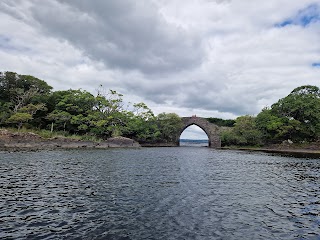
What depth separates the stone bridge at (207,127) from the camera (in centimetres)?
8169

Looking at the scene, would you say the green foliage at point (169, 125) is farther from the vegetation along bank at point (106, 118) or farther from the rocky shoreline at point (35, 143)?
the rocky shoreline at point (35, 143)

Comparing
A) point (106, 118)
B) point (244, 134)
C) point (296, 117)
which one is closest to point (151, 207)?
point (106, 118)

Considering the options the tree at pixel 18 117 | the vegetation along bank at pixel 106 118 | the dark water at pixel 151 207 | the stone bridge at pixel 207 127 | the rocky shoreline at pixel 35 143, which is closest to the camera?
the dark water at pixel 151 207

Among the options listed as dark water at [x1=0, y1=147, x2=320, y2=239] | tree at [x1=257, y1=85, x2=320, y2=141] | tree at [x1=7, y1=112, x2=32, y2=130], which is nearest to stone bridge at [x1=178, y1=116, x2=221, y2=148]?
tree at [x1=257, y1=85, x2=320, y2=141]

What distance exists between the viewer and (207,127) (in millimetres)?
83188

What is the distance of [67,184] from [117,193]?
371cm

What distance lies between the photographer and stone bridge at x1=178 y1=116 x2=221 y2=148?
81688 millimetres

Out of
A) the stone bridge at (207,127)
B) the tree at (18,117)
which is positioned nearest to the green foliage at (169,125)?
the stone bridge at (207,127)

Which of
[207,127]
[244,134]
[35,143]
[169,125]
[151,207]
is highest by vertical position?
[207,127]

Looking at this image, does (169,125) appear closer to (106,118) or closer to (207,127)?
(207,127)

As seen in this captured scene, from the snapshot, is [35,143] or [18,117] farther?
[18,117]

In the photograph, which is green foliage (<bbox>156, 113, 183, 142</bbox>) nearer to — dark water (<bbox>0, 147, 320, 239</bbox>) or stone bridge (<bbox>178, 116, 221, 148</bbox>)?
stone bridge (<bbox>178, 116, 221, 148</bbox>)

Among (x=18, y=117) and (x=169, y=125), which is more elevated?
(x=169, y=125)

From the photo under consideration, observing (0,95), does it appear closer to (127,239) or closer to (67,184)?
(67,184)
